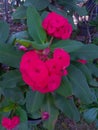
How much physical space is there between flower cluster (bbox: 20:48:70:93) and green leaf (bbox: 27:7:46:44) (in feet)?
0.33

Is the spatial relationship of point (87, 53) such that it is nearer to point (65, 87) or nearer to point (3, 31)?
point (65, 87)

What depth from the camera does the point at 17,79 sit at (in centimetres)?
115

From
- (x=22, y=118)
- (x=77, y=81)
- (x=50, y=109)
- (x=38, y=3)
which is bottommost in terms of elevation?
(x=22, y=118)

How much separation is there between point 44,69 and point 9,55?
Result: 247 mm

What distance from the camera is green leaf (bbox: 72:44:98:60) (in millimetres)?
1134

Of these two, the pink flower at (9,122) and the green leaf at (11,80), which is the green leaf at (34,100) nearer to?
the green leaf at (11,80)

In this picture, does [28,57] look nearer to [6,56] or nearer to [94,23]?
[6,56]

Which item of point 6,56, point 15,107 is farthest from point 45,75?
point 15,107

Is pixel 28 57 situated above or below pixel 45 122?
above

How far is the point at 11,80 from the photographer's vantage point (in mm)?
1146

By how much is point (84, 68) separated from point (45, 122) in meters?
0.31

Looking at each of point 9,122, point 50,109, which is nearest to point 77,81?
point 50,109

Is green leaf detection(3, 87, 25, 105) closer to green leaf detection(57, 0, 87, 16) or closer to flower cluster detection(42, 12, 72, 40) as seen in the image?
flower cluster detection(42, 12, 72, 40)

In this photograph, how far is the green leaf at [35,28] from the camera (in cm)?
105
